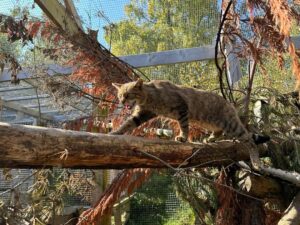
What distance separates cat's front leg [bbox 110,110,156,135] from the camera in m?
2.79

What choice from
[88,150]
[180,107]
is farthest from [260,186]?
[88,150]

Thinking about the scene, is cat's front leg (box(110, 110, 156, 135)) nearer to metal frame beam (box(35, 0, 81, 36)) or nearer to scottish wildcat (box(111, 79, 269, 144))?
scottish wildcat (box(111, 79, 269, 144))

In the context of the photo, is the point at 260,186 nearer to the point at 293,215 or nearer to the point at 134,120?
the point at 293,215

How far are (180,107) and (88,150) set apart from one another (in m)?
1.01

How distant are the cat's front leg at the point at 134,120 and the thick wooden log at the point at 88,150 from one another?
557mm

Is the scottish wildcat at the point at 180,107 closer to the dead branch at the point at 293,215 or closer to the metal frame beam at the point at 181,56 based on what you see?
the dead branch at the point at 293,215

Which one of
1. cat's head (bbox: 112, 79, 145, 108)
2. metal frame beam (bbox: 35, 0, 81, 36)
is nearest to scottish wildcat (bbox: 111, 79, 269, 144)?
cat's head (bbox: 112, 79, 145, 108)

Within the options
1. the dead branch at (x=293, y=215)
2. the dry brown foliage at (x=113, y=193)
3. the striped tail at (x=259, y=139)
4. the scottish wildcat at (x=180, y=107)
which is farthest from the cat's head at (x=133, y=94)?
the dead branch at (x=293, y=215)

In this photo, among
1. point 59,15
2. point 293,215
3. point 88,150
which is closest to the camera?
point 88,150

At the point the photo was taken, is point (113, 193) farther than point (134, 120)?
Yes

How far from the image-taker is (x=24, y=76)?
13.9ft

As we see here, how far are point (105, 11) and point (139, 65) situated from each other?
2.02 ft

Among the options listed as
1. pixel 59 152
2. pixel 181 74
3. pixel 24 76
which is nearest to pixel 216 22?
pixel 181 74

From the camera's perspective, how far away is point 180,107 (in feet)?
9.12
